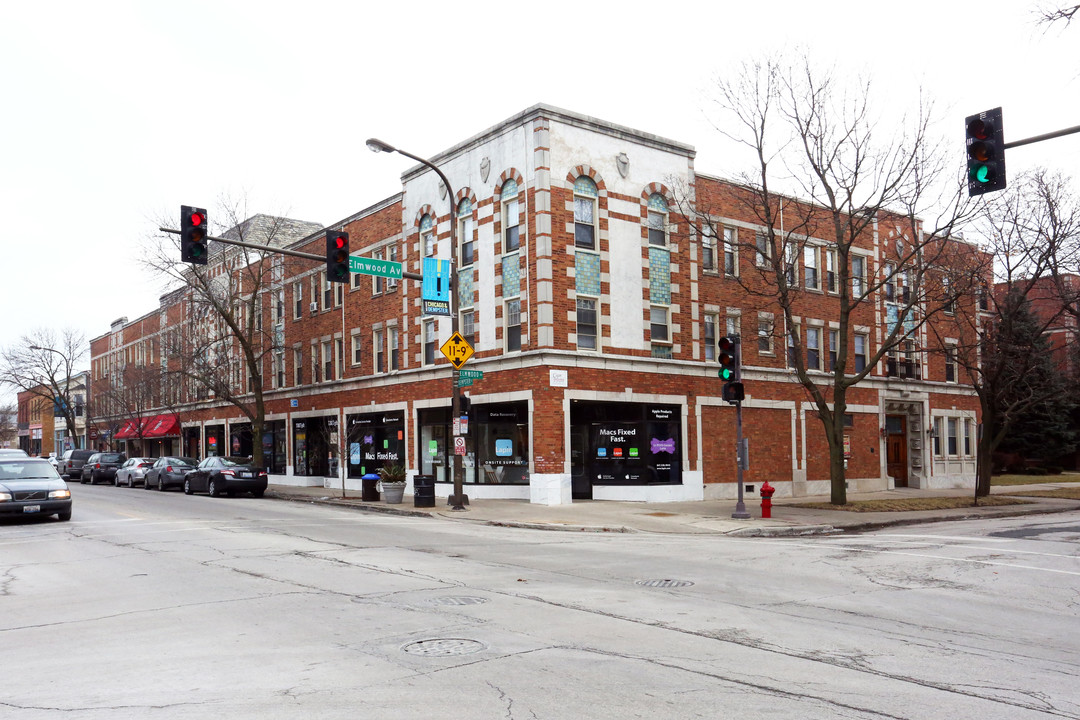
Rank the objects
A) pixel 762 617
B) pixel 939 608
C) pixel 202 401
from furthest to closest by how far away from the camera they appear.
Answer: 1. pixel 202 401
2. pixel 939 608
3. pixel 762 617

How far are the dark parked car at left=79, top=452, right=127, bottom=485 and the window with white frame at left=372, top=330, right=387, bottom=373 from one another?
19.2 m

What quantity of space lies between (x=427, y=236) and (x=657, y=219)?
334 inches

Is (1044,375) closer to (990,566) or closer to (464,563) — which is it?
(990,566)

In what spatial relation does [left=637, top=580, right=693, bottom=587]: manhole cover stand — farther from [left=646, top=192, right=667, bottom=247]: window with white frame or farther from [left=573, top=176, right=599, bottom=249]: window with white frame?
[left=646, top=192, right=667, bottom=247]: window with white frame

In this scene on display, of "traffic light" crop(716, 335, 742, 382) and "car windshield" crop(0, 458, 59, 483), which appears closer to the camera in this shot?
"car windshield" crop(0, 458, 59, 483)

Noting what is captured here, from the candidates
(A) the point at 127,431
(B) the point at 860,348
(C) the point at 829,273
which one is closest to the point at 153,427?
(A) the point at 127,431

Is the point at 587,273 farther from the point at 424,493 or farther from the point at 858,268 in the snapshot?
the point at 858,268

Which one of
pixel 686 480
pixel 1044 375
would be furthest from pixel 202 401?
pixel 1044 375

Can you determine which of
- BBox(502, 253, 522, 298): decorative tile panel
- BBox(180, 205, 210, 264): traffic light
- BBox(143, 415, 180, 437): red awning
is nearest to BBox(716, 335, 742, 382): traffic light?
BBox(502, 253, 522, 298): decorative tile panel

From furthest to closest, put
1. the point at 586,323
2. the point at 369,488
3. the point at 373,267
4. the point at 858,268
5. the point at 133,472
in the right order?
the point at 133,472, the point at 858,268, the point at 369,488, the point at 586,323, the point at 373,267

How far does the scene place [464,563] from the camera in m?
12.8

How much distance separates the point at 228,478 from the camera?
103ft

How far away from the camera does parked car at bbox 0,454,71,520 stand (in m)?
18.8

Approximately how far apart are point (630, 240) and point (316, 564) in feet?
57.9
